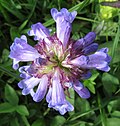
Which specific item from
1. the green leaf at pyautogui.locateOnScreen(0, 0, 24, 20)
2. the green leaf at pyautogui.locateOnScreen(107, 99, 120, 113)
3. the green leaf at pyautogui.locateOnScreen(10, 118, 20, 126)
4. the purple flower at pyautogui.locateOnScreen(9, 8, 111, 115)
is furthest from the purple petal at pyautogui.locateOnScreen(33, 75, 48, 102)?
the green leaf at pyautogui.locateOnScreen(0, 0, 24, 20)

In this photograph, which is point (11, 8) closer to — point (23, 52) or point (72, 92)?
point (72, 92)

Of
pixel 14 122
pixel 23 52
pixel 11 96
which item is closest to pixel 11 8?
pixel 11 96

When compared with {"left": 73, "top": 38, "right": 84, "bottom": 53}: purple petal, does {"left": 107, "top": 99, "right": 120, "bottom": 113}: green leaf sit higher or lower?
lower

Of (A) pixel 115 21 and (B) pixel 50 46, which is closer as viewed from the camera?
(B) pixel 50 46

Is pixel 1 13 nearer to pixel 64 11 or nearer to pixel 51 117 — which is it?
pixel 51 117

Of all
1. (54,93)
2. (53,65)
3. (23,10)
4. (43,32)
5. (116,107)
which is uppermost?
(23,10)

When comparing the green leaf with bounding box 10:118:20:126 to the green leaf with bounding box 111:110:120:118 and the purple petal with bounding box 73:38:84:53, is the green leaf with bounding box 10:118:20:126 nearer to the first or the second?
the green leaf with bounding box 111:110:120:118

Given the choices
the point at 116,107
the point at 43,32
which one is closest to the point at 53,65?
the point at 43,32

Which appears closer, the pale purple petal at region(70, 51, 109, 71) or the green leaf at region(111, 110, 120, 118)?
the pale purple petal at region(70, 51, 109, 71)

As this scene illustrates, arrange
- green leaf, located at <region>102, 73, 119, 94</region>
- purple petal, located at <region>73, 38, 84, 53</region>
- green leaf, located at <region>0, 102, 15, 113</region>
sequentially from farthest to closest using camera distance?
green leaf, located at <region>102, 73, 119, 94</region>, green leaf, located at <region>0, 102, 15, 113</region>, purple petal, located at <region>73, 38, 84, 53</region>
